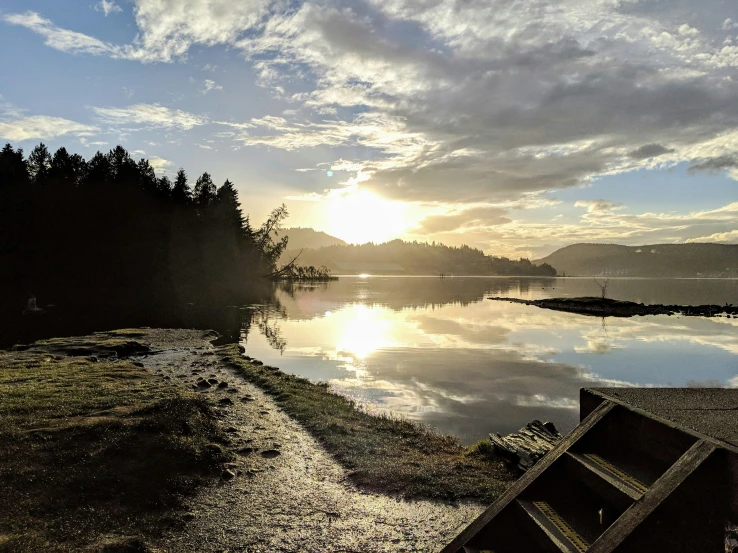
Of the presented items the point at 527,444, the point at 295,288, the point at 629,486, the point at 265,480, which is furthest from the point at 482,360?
the point at 295,288

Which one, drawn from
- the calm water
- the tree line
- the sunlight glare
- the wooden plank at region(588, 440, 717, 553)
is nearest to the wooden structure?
the wooden plank at region(588, 440, 717, 553)

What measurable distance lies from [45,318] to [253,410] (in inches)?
1435

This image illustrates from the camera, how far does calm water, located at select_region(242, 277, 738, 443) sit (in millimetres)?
17875

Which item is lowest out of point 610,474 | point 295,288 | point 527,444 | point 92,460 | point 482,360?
point 482,360

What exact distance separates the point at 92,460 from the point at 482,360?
2345 cm

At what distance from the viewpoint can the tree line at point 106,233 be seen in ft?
249

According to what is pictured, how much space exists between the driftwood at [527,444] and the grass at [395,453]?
32 cm

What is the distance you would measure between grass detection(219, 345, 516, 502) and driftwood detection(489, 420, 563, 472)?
1.04 ft

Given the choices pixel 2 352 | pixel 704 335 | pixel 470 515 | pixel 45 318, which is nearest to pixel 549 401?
pixel 470 515

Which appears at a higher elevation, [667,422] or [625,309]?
[667,422]

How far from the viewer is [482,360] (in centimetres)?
2825

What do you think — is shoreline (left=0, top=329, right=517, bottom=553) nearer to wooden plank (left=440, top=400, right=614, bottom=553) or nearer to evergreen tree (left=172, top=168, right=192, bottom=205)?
wooden plank (left=440, top=400, right=614, bottom=553)

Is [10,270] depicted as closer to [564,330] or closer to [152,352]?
[152,352]

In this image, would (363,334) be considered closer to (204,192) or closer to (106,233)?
(106,233)
